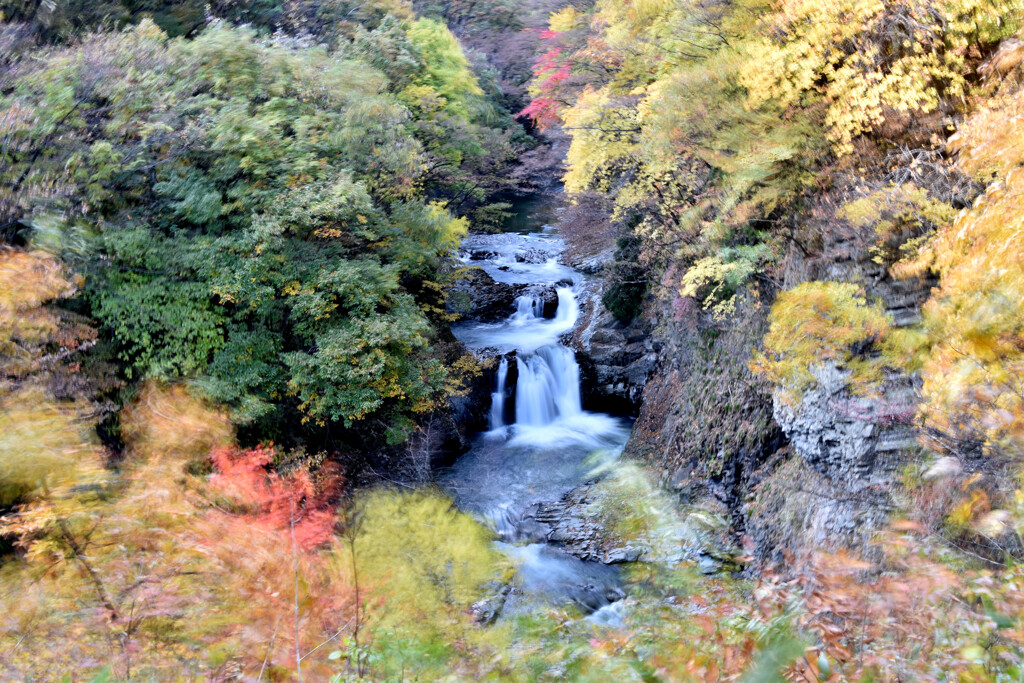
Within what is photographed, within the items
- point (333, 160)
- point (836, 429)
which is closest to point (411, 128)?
point (333, 160)

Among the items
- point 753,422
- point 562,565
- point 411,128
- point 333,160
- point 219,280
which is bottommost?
point 562,565

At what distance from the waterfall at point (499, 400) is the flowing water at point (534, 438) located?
0.03 metres

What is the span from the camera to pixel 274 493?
9.99 metres

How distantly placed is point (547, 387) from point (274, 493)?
27.8 feet

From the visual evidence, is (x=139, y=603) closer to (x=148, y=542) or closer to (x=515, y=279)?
(x=148, y=542)

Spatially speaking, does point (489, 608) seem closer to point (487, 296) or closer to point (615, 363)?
point (615, 363)

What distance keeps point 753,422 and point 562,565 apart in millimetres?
4375

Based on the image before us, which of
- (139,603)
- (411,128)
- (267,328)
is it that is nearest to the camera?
(139,603)

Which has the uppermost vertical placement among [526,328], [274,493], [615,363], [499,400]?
[526,328]

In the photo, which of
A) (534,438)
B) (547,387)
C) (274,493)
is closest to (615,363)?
(547,387)

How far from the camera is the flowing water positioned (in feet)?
34.1

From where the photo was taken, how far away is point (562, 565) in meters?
10.7

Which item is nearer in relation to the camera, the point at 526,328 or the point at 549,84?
the point at 549,84

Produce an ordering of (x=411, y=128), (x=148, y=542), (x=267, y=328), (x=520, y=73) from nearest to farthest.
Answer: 1. (x=148, y=542)
2. (x=267, y=328)
3. (x=411, y=128)
4. (x=520, y=73)
